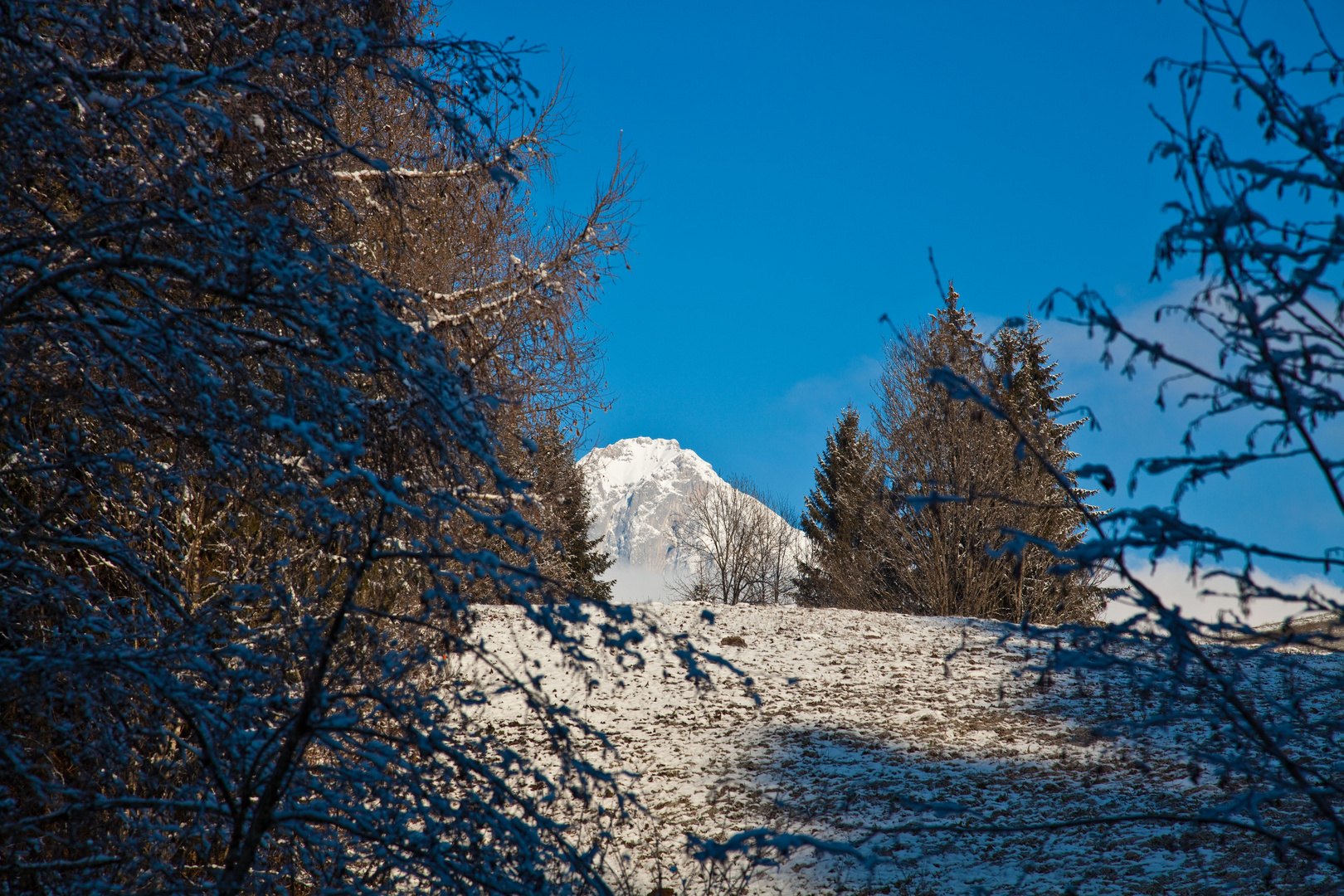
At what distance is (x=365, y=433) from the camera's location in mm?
2258

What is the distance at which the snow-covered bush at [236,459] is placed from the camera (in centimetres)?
203

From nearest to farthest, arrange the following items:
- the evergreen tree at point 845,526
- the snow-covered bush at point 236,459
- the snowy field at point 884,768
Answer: the snow-covered bush at point 236,459
the snowy field at point 884,768
the evergreen tree at point 845,526

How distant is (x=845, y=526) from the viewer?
20297 millimetres

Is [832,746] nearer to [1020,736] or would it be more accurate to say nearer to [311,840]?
[1020,736]

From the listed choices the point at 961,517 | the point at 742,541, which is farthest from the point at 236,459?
the point at 742,541

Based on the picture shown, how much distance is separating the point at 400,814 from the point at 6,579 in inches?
65.4

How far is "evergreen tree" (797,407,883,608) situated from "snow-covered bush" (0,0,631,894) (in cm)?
1027

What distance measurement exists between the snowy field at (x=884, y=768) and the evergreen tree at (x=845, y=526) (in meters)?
2.96

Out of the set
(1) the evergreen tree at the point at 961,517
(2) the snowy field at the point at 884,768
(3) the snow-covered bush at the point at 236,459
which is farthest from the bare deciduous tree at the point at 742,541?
(3) the snow-covered bush at the point at 236,459

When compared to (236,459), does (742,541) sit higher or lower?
higher

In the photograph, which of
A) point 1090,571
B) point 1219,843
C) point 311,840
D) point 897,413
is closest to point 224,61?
point 311,840

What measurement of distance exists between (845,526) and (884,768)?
41.9 feet

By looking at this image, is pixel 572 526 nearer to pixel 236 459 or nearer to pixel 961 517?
pixel 961 517

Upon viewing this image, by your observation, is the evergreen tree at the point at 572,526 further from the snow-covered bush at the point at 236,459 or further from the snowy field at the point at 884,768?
the snow-covered bush at the point at 236,459
